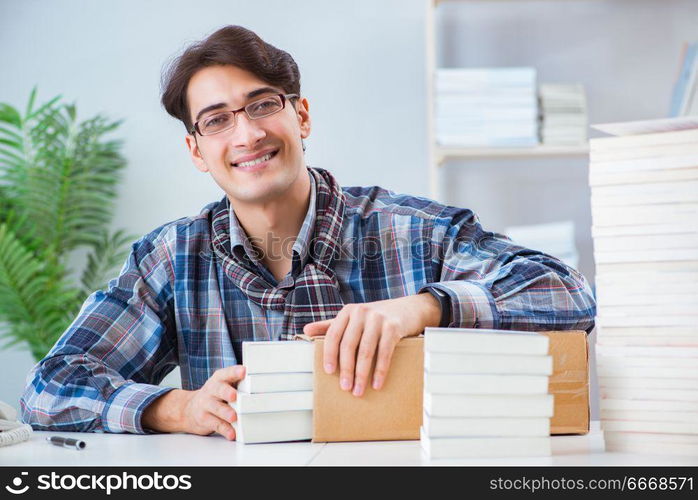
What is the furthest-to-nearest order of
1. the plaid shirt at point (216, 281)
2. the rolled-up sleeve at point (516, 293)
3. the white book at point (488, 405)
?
the plaid shirt at point (216, 281) < the rolled-up sleeve at point (516, 293) < the white book at point (488, 405)

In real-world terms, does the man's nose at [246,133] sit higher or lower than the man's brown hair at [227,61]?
lower

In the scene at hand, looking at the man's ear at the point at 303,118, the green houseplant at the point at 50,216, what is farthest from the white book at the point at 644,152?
the green houseplant at the point at 50,216

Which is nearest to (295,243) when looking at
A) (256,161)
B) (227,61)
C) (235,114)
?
(256,161)

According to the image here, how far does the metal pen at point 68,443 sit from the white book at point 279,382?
25cm

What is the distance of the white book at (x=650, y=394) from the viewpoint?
2.85 ft

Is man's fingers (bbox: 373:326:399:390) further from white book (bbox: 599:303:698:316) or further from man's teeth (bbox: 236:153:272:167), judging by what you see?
man's teeth (bbox: 236:153:272:167)

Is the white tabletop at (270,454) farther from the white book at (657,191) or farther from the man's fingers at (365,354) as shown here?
the white book at (657,191)

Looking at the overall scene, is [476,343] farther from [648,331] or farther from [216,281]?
[216,281]

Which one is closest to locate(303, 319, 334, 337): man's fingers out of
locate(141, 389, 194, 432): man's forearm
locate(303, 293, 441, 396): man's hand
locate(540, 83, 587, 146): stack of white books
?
locate(303, 293, 441, 396): man's hand

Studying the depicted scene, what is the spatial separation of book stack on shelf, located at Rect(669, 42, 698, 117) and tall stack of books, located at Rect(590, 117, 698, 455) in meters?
1.69

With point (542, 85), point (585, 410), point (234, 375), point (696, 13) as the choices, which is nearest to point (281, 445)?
point (234, 375)

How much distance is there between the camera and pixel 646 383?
88 cm

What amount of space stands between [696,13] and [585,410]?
85.0 inches
